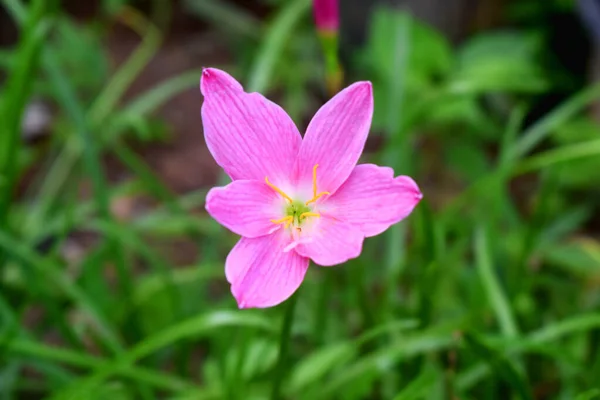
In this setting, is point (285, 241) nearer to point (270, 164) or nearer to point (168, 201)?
point (270, 164)

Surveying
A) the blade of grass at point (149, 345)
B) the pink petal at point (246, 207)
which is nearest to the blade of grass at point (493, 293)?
the blade of grass at point (149, 345)

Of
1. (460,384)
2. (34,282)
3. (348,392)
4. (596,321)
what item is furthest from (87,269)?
(596,321)

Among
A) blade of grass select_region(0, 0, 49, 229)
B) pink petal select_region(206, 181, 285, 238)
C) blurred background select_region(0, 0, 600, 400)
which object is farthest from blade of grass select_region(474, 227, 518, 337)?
blade of grass select_region(0, 0, 49, 229)

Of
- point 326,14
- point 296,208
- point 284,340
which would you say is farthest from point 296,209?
point 326,14

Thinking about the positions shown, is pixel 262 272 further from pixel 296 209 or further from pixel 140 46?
pixel 140 46

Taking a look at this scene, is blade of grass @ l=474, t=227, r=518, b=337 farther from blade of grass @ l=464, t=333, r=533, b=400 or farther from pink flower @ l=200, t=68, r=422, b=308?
pink flower @ l=200, t=68, r=422, b=308

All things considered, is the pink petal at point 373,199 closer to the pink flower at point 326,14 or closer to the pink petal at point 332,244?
the pink petal at point 332,244
